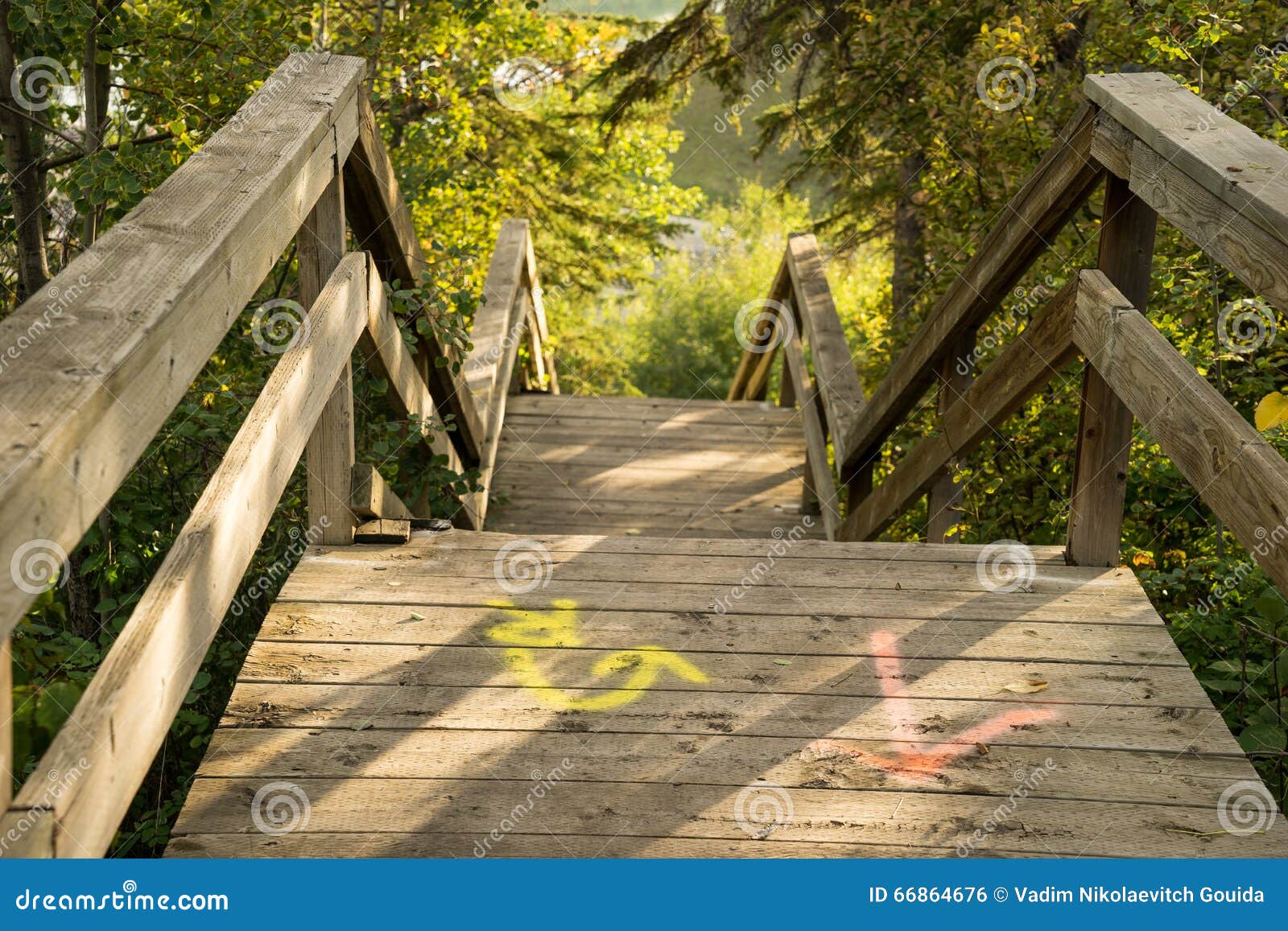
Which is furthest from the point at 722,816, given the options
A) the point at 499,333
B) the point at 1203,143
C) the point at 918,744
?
the point at 499,333

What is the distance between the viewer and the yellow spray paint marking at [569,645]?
2.33 m

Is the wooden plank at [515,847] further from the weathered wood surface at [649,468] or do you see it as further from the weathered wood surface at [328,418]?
the weathered wood surface at [649,468]

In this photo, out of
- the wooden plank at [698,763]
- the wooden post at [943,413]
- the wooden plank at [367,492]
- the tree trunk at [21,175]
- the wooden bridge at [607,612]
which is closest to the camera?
the wooden bridge at [607,612]

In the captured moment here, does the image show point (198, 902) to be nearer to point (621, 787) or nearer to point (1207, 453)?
point (621, 787)

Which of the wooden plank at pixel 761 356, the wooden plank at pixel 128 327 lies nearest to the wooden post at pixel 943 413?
the wooden plank at pixel 128 327

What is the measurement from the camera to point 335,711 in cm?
224

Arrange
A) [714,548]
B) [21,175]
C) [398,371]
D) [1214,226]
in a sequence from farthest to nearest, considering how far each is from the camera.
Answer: [21,175], [398,371], [714,548], [1214,226]

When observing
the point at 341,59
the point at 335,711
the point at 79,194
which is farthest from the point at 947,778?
the point at 79,194

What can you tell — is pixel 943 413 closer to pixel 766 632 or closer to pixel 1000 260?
pixel 1000 260

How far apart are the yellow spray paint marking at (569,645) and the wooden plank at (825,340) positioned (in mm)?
2108

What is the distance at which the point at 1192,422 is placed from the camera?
2.18 metres

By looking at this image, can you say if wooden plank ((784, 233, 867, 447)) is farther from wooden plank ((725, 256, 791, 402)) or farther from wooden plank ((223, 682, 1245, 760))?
wooden plank ((223, 682, 1245, 760))

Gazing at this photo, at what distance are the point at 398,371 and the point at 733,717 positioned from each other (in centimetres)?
157

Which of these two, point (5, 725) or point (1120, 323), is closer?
point (5, 725)
